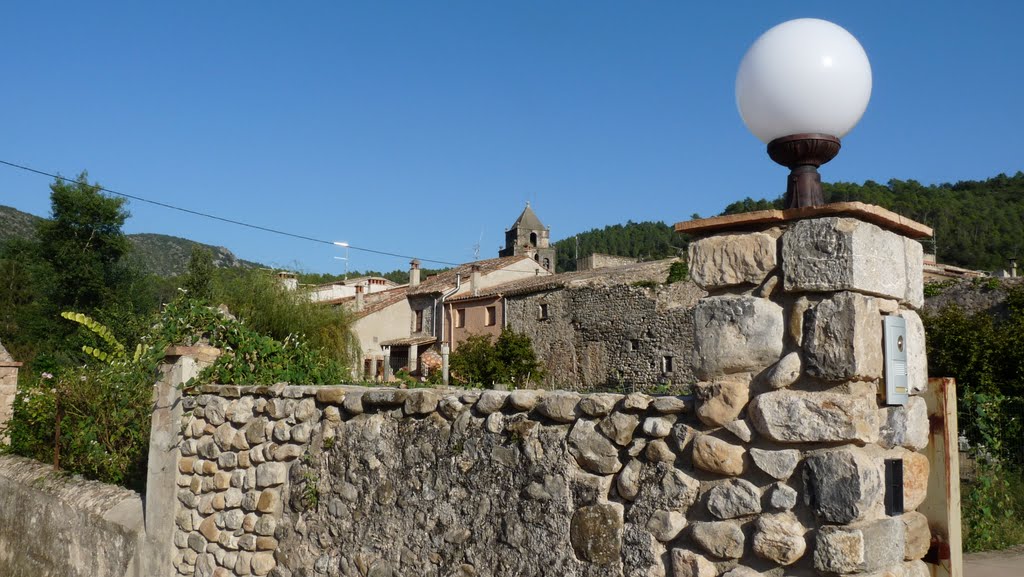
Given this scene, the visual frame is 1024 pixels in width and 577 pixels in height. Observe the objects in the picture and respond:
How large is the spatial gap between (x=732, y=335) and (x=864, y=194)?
38.7m

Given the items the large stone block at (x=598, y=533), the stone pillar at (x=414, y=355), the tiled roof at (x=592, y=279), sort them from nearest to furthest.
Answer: the large stone block at (x=598, y=533) < the tiled roof at (x=592, y=279) < the stone pillar at (x=414, y=355)

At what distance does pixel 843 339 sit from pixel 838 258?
257 mm

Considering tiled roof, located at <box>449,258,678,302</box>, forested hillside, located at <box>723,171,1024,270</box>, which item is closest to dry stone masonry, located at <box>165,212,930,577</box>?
tiled roof, located at <box>449,258,678,302</box>

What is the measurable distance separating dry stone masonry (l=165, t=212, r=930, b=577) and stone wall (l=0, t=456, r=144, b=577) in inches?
101

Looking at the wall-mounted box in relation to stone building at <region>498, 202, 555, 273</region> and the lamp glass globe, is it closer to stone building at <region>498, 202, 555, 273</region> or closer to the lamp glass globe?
the lamp glass globe

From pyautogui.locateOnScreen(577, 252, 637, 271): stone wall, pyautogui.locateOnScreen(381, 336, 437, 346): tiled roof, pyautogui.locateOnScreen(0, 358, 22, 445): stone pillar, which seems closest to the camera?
pyautogui.locateOnScreen(0, 358, 22, 445): stone pillar

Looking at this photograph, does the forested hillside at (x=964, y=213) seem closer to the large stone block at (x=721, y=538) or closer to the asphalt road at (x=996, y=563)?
the asphalt road at (x=996, y=563)

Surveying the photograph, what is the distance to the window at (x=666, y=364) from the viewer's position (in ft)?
77.2

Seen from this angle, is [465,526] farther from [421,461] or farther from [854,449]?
[854,449]

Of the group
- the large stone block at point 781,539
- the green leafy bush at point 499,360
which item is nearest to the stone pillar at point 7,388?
the large stone block at point 781,539

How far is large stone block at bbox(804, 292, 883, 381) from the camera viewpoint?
247 cm

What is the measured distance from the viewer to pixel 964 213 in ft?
121

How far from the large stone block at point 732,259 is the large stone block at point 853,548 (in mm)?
829

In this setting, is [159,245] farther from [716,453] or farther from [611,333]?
[716,453]
